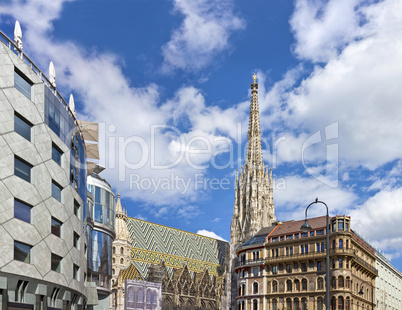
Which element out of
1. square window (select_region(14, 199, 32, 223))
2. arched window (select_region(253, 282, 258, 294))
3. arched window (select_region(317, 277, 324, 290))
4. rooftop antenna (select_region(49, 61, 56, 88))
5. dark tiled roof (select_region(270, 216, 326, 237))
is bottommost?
arched window (select_region(253, 282, 258, 294))

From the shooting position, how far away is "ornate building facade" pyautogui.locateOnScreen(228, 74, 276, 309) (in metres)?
137

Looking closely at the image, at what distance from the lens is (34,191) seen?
1422 inches

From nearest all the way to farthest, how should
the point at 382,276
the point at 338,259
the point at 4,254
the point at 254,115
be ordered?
the point at 4,254
the point at 338,259
the point at 382,276
the point at 254,115

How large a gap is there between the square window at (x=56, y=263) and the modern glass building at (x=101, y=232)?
866 inches

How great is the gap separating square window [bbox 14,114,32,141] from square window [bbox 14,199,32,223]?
15.4ft

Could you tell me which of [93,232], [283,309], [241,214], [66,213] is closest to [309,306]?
[283,309]

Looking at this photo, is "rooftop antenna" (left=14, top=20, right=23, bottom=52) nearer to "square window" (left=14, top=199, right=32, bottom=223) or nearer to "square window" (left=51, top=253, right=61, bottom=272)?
"square window" (left=14, top=199, right=32, bottom=223)

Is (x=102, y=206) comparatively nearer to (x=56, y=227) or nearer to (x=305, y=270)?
(x=56, y=227)

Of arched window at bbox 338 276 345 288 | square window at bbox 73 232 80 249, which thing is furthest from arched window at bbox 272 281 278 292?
square window at bbox 73 232 80 249

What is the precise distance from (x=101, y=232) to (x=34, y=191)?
109ft

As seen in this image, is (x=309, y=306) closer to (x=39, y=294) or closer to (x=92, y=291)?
(x=92, y=291)

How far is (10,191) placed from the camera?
108ft

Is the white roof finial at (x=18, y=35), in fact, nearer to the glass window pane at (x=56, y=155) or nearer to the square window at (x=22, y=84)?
the square window at (x=22, y=84)

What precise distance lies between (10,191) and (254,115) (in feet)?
408
